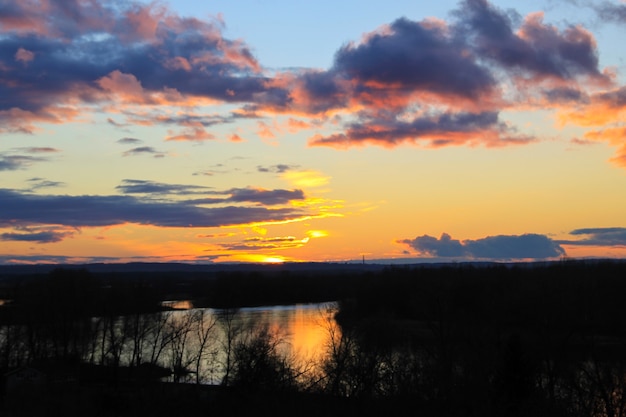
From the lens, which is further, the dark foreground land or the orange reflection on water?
the orange reflection on water

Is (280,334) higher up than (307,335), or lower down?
higher up

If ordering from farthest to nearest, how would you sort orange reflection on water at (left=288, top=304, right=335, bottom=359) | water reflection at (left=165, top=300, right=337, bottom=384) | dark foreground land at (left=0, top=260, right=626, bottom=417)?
orange reflection on water at (left=288, top=304, right=335, bottom=359) → water reflection at (left=165, top=300, right=337, bottom=384) → dark foreground land at (left=0, top=260, right=626, bottom=417)

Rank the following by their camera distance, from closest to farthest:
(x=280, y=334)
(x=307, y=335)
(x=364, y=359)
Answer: (x=364, y=359) < (x=280, y=334) < (x=307, y=335)

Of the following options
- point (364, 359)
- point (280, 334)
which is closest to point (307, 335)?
point (280, 334)

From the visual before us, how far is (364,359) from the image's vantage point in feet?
97.8

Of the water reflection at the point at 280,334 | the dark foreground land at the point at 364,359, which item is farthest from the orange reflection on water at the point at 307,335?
the dark foreground land at the point at 364,359

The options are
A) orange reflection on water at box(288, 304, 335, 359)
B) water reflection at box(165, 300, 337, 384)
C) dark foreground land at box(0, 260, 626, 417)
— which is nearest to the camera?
dark foreground land at box(0, 260, 626, 417)

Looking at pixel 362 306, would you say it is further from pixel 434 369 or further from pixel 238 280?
pixel 434 369

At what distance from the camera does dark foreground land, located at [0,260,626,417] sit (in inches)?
896

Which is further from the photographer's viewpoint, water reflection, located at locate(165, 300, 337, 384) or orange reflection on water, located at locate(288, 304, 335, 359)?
orange reflection on water, located at locate(288, 304, 335, 359)

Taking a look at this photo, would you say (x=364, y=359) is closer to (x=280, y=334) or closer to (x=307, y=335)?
(x=280, y=334)

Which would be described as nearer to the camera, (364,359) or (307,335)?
(364,359)

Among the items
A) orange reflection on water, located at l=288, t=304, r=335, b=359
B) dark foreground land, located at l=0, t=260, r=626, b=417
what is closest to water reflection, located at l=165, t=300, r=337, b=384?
orange reflection on water, located at l=288, t=304, r=335, b=359

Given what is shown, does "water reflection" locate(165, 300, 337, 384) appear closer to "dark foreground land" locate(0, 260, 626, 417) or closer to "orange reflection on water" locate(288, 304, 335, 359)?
"orange reflection on water" locate(288, 304, 335, 359)
